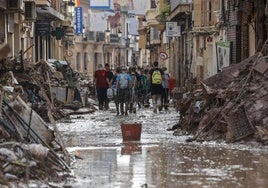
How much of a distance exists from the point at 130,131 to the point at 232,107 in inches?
85.6

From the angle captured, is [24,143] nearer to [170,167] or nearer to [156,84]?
[170,167]

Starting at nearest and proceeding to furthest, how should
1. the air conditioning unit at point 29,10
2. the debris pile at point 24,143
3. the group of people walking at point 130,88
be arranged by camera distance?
the debris pile at point 24,143 → the group of people walking at point 130,88 → the air conditioning unit at point 29,10

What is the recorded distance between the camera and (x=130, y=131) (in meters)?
18.7

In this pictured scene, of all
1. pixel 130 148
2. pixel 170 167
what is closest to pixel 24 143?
pixel 170 167

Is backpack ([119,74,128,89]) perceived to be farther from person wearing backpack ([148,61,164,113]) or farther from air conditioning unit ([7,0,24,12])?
air conditioning unit ([7,0,24,12])

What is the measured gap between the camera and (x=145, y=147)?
17.3 metres

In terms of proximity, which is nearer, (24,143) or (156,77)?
(24,143)

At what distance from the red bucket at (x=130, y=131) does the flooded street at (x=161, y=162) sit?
0.64 ft

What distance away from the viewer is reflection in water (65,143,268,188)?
1227 cm

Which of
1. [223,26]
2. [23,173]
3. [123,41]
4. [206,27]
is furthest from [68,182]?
[123,41]

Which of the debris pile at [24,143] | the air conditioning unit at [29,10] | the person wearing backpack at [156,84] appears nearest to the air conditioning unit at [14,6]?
the air conditioning unit at [29,10]

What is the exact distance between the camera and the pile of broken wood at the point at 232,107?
17.2m

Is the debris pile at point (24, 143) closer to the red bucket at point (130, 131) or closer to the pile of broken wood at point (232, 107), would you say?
the red bucket at point (130, 131)

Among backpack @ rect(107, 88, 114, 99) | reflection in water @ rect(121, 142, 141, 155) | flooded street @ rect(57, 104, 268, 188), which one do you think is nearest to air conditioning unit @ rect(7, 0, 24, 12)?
backpack @ rect(107, 88, 114, 99)
